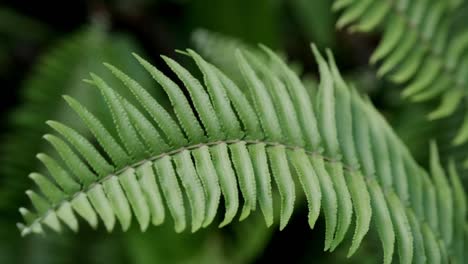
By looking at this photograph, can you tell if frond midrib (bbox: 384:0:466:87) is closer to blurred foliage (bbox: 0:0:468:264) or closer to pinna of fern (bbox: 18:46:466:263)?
blurred foliage (bbox: 0:0:468:264)

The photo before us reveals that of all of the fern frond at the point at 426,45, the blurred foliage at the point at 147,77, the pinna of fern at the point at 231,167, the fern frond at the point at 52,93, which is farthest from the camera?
the fern frond at the point at 52,93

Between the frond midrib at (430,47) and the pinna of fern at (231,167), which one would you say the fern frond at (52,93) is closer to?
the frond midrib at (430,47)

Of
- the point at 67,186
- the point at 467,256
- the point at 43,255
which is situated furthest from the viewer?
the point at 43,255

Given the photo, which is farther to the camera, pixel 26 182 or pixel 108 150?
pixel 26 182

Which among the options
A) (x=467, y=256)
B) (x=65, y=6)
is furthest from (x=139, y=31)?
(x=467, y=256)

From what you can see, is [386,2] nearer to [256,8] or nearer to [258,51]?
[258,51]

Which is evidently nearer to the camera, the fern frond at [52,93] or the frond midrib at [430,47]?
the frond midrib at [430,47]

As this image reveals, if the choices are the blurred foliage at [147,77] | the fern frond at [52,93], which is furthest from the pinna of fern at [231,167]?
the fern frond at [52,93]
